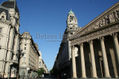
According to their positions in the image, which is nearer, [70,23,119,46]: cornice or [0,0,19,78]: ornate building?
[70,23,119,46]: cornice

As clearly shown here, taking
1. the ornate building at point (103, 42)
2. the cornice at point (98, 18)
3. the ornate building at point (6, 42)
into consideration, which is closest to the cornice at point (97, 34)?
the ornate building at point (103, 42)

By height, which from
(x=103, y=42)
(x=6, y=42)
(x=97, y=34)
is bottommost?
(x=103, y=42)

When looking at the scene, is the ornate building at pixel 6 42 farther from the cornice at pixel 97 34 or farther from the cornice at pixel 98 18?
the cornice at pixel 98 18

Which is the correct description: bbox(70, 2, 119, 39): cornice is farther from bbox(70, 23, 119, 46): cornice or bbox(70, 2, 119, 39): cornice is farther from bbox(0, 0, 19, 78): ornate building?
bbox(0, 0, 19, 78): ornate building

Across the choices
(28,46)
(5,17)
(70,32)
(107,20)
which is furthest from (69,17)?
(107,20)

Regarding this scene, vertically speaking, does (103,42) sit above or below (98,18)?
below

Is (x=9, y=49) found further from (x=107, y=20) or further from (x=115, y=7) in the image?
(x=115, y=7)

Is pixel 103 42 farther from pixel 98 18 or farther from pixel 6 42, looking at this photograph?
pixel 6 42

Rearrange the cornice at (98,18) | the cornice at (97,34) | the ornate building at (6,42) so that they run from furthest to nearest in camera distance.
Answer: the ornate building at (6,42)
the cornice at (98,18)
the cornice at (97,34)

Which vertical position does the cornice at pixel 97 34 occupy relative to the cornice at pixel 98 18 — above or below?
below

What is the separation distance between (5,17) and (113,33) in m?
39.8

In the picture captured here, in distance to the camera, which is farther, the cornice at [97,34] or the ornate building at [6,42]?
the ornate building at [6,42]

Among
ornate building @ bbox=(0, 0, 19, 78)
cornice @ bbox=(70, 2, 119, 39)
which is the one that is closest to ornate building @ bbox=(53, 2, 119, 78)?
cornice @ bbox=(70, 2, 119, 39)

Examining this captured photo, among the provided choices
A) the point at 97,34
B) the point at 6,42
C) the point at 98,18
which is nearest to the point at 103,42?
the point at 97,34
